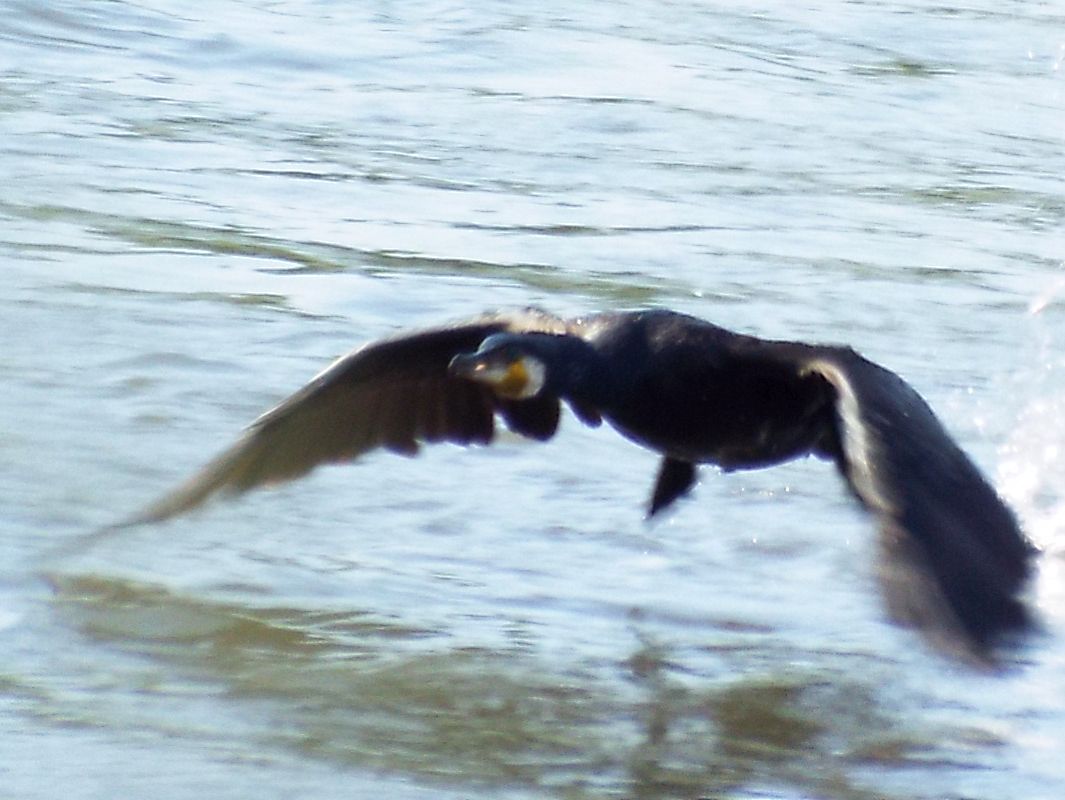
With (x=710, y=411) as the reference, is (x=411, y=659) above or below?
below

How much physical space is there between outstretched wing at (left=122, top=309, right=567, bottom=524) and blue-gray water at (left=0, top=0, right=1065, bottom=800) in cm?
20

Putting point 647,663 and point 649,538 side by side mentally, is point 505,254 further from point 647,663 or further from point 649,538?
point 647,663

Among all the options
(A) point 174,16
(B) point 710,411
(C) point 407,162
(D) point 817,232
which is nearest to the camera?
(B) point 710,411

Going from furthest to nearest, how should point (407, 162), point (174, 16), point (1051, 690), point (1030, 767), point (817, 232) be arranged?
point (174, 16), point (407, 162), point (817, 232), point (1051, 690), point (1030, 767)

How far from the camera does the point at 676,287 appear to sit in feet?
22.2

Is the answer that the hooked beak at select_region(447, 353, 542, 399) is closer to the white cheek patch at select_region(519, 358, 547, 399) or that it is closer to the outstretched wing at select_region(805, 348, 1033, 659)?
the white cheek patch at select_region(519, 358, 547, 399)

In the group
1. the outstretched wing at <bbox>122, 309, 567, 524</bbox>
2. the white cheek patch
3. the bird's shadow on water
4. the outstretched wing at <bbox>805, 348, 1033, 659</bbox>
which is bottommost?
the bird's shadow on water

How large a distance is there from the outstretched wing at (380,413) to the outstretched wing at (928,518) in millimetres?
986

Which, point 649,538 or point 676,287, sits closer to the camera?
point 649,538

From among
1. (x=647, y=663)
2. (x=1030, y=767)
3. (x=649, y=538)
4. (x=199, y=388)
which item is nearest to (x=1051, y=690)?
(x=1030, y=767)

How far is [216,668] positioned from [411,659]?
1.15ft

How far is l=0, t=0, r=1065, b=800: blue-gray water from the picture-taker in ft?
12.6

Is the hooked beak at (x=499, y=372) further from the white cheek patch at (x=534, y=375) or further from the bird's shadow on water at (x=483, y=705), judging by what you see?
the bird's shadow on water at (x=483, y=705)

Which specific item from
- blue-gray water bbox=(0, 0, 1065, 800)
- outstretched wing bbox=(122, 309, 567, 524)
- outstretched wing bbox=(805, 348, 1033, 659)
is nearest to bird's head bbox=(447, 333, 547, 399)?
outstretched wing bbox=(122, 309, 567, 524)
